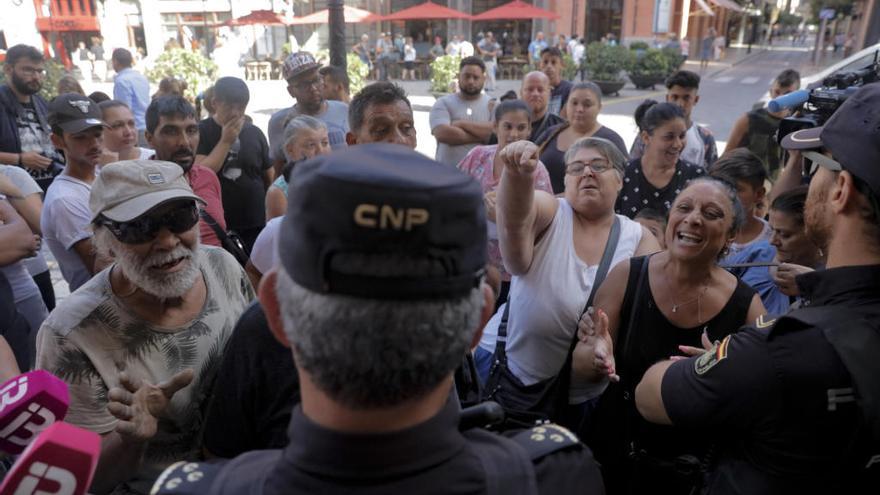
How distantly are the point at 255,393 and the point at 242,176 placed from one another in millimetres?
3232

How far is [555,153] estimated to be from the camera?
15.9 ft

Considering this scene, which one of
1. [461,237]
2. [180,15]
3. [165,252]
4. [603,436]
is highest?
[180,15]

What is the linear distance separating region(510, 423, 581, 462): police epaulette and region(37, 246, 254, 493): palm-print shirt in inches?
50.5

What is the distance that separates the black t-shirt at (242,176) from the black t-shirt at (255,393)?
3029 millimetres

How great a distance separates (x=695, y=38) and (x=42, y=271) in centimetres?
3902

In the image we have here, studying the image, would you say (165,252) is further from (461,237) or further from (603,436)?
(603,436)

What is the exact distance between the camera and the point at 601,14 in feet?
108

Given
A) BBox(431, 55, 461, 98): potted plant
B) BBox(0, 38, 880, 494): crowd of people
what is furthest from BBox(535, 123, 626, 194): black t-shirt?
BBox(431, 55, 461, 98): potted plant

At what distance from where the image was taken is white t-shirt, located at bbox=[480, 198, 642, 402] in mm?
2588

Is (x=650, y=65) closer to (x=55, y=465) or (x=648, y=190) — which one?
(x=648, y=190)

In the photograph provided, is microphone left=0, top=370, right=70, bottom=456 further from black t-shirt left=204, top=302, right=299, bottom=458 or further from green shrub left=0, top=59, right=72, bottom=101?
green shrub left=0, top=59, right=72, bottom=101

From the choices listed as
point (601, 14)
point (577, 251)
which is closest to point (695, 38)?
point (601, 14)

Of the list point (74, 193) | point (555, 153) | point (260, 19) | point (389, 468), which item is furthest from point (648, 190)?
point (260, 19)

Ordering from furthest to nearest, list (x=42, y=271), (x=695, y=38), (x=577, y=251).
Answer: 1. (x=695, y=38)
2. (x=42, y=271)
3. (x=577, y=251)
